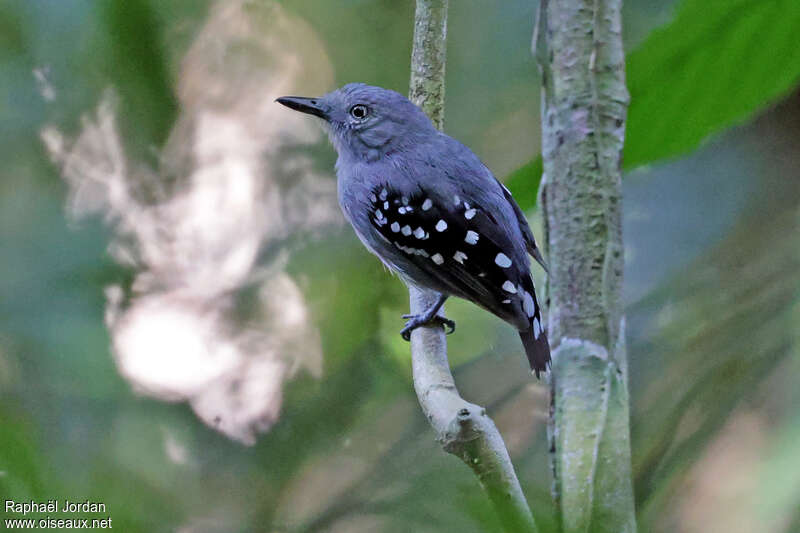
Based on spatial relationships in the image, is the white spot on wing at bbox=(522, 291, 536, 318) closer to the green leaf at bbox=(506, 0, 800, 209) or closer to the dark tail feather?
the dark tail feather

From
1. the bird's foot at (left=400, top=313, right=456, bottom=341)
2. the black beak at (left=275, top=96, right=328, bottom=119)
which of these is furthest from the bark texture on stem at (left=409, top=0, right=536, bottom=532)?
the black beak at (left=275, top=96, right=328, bottom=119)

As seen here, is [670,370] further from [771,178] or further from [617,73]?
[617,73]

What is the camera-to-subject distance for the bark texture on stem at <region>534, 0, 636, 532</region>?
1.13 ft

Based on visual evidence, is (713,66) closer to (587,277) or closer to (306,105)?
(587,277)

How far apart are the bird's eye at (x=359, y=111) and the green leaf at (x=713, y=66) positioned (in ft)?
1.96

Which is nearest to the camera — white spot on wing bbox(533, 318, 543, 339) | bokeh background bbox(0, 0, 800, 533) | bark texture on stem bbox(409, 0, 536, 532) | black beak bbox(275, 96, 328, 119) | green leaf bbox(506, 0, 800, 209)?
green leaf bbox(506, 0, 800, 209)

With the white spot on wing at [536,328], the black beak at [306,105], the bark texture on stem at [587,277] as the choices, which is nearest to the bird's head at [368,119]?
the black beak at [306,105]

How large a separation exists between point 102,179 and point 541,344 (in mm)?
797

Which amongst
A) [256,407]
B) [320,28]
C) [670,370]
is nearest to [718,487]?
[670,370]

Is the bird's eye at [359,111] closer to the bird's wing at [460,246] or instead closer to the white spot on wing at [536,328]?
the bird's wing at [460,246]

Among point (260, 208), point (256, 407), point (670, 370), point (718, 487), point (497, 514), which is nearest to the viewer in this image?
point (497, 514)

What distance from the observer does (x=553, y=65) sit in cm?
40

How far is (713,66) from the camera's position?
0.33 m

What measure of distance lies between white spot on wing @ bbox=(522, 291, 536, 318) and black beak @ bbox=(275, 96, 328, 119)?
1.09ft
